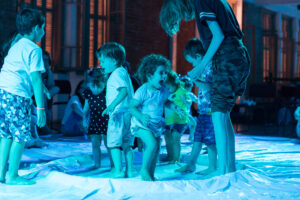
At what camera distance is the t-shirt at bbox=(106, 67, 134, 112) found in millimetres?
2994

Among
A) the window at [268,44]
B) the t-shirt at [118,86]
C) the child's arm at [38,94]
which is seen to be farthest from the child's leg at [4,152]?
the window at [268,44]

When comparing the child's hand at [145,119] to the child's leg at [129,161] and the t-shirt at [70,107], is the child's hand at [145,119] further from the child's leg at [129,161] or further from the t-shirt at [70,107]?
the t-shirt at [70,107]

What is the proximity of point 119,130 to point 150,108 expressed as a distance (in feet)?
0.99

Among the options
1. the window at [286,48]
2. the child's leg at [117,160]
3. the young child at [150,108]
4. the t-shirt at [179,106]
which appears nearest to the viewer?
the young child at [150,108]

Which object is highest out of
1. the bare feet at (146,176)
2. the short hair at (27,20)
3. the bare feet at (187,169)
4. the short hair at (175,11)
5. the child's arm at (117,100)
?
the short hair at (175,11)

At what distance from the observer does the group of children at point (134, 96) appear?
2.50 meters

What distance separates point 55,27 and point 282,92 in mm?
6741

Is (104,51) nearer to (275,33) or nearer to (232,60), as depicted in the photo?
(232,60)

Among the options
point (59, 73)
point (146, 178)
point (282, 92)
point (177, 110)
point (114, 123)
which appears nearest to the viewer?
point (146, 178)

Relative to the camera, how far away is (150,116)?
9.33 feet

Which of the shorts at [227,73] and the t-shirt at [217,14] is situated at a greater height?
the t-shirt at [217,14]

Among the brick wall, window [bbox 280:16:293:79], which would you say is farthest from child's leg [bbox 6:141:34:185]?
window [bbox 280:16:293:79]

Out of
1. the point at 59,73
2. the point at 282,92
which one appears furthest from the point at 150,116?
the point at 282,92

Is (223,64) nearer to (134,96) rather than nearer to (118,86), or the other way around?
(134,96)
